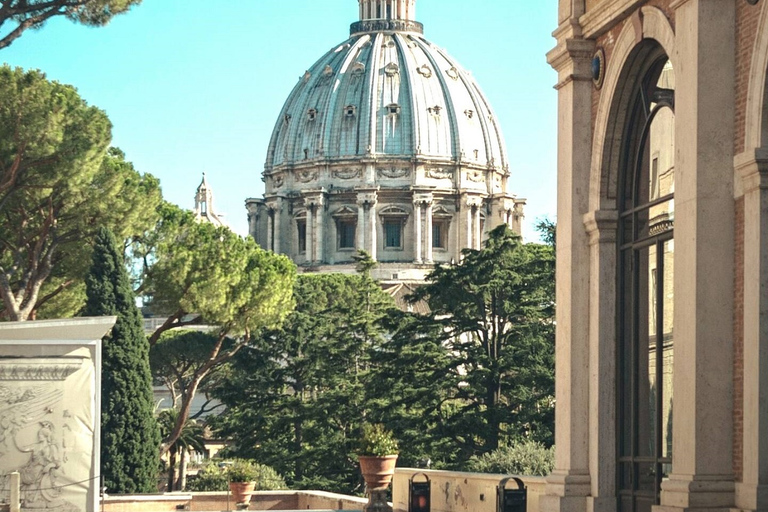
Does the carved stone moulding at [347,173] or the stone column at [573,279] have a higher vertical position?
the carved stone moulding at [347,173]

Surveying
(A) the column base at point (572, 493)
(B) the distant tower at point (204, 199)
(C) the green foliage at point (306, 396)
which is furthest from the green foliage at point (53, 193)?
(B) the distant tower at point (204, 199)

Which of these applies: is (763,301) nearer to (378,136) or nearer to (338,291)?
(338,291)

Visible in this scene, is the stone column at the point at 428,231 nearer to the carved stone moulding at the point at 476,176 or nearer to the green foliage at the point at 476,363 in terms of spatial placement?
the carved stone moulding at the point at 476,176

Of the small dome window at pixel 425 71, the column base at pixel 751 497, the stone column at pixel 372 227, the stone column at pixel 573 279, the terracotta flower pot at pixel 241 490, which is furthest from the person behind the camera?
the small dome window at pixel 425 71

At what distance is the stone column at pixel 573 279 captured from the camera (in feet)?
42.3

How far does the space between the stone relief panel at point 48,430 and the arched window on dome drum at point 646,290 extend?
4899 mm

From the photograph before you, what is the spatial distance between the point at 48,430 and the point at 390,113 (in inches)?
3659

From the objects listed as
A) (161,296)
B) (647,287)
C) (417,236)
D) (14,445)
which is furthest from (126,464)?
(417,236)

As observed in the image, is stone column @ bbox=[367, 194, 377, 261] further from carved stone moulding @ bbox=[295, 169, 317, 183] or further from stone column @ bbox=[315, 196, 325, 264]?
carved stone moulding @ bbox=[295, 169, 317, 183]

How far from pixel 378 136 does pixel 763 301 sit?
96926mm

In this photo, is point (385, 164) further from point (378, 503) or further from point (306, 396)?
point (378, 503)

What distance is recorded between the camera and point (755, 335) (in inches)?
390

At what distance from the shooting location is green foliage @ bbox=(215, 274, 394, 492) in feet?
140

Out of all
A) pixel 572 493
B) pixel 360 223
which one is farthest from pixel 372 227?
pixel 572 493
